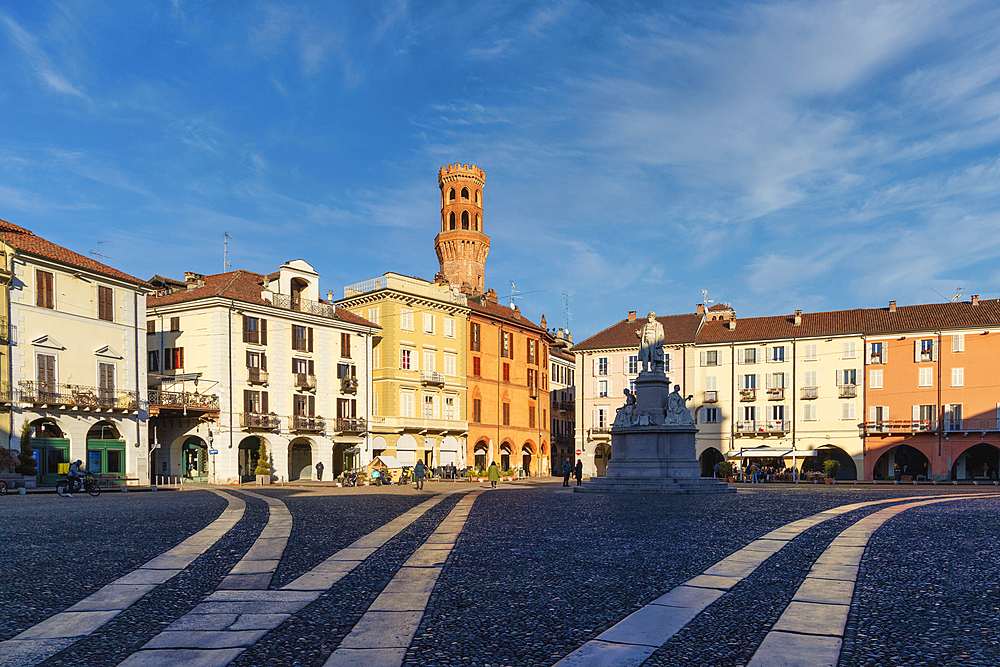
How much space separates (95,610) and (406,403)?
5171 cm

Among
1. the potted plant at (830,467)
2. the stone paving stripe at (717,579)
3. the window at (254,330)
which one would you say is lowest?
the potted plant at (830,467)

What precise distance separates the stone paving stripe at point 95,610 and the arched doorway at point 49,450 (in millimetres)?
29556

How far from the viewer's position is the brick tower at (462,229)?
93.9m

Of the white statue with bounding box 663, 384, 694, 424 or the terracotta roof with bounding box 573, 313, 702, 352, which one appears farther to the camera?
the terracotta roof with bounding box 573, 313, 702, 352

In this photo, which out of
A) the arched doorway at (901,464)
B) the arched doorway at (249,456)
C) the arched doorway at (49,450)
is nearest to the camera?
the arched doorway at (49,450)

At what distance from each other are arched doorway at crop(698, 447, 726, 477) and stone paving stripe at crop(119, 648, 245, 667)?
6343 cm

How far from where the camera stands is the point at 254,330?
5041cm

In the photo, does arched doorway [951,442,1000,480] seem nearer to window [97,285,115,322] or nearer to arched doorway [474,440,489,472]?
arched doorway [474,440,489,472]

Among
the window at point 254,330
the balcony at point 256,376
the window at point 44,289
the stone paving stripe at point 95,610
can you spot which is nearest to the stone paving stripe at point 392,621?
the stone paving stripe at point 95,610

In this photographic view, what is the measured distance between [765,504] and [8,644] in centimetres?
2017

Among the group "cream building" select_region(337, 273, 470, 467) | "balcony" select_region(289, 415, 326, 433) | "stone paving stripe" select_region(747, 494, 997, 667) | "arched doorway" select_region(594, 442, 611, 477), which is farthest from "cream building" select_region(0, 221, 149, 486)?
"arched doorway" select_region(594, 442, 611, 477)

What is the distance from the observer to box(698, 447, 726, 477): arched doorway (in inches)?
2633

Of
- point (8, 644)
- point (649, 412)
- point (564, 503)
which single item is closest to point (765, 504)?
point (564, 503)

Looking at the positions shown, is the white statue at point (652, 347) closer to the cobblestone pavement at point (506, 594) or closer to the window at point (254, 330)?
the cobblestone pavement at point (506, 594)
